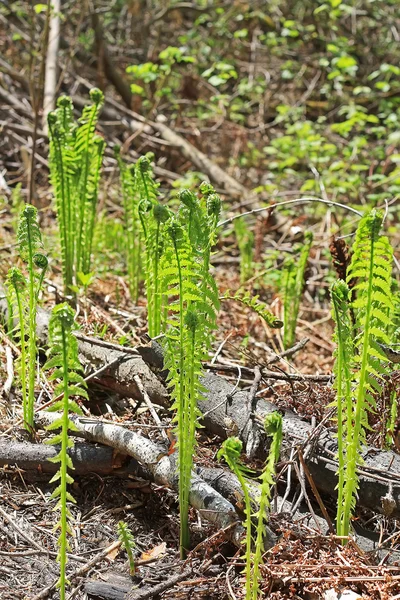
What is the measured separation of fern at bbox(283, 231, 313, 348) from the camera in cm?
346

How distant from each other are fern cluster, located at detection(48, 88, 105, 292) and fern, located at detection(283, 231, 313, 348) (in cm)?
104

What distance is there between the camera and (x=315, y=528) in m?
2.02

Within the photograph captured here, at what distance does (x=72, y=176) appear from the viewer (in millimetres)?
3367

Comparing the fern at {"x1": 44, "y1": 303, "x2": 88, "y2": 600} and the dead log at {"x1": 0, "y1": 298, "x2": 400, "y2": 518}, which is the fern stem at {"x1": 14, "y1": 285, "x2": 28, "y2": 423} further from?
the fern at {"x1": 44, "y1": 303, "x2": 88, "y2": 600}

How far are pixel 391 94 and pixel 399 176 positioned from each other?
279cm

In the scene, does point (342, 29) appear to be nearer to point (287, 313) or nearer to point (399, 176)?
point (399, 176)

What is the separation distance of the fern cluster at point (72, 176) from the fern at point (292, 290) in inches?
40.9

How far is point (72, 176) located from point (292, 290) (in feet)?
4.09

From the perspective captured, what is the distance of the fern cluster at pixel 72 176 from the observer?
3.29m

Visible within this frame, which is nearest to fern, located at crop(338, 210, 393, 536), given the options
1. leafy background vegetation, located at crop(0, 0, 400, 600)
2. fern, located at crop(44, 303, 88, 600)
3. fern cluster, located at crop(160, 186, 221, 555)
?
leafy background vegetation, located at crop(0, 0, 400, 600)

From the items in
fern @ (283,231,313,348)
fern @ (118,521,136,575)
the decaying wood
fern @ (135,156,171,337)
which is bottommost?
fern @ (118,521,136,575)

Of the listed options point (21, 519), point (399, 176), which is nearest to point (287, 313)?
point (21, 519)

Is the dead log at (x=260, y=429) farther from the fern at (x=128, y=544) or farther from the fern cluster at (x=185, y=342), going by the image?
the fern at (x=128, y=544)

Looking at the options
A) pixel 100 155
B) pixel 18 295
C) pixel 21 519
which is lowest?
pixel 21 519
